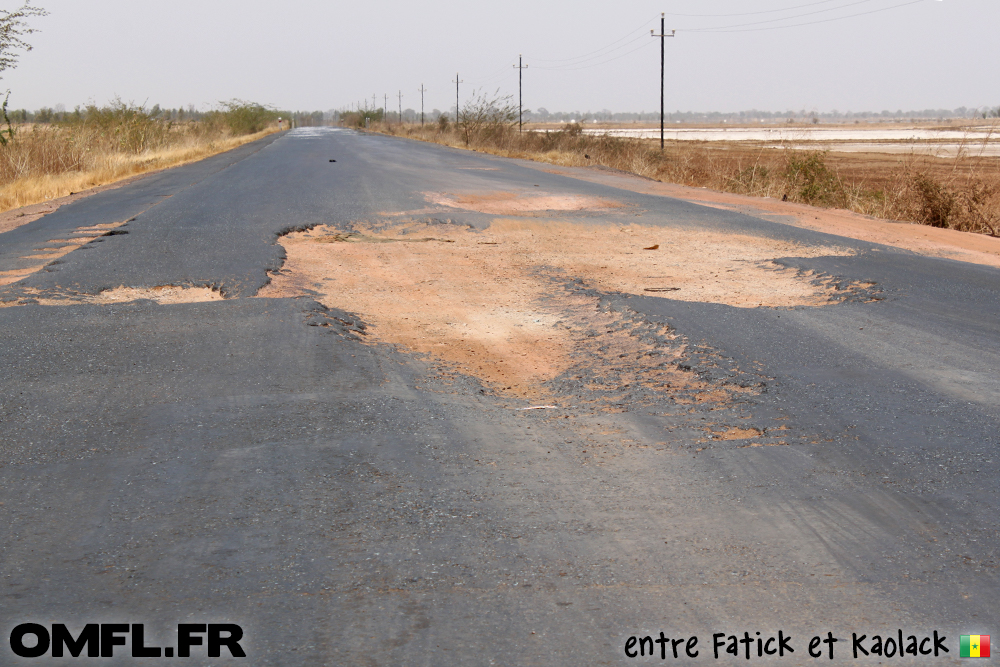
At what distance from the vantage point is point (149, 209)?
14.5 meters

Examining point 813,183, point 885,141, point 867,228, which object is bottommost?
point 867,228

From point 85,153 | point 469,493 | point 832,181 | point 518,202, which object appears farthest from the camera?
point 85,153

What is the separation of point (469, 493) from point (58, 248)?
8.96 metres

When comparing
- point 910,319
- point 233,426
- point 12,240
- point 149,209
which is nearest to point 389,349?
point 233,426

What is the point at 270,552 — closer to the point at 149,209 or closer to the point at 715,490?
the point at 715,490

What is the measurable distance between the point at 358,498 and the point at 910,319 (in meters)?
5.51

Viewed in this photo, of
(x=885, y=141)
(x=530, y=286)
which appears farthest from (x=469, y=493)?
(x=885, y=141)

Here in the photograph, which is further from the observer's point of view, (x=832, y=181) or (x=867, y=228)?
(x=832, y=181)

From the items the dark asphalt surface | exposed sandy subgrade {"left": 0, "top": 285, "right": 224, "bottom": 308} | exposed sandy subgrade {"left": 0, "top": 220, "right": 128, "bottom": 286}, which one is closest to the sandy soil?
the dark asphalt surface

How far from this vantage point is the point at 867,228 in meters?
13.5

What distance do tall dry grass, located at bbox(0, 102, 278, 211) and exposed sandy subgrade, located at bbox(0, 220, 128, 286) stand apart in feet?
20.4

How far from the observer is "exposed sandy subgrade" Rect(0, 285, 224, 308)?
7715 millimetres

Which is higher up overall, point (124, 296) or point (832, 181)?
point (832, 181)

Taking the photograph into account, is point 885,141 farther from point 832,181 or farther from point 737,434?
point 737,434
